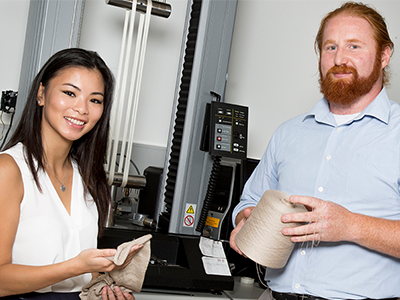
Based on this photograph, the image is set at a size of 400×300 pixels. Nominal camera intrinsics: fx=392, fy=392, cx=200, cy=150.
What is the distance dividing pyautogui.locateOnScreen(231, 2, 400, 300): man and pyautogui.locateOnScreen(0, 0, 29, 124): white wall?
150 cm

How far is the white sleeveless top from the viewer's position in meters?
1.09

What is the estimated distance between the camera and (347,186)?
122 cm

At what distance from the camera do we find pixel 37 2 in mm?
1832

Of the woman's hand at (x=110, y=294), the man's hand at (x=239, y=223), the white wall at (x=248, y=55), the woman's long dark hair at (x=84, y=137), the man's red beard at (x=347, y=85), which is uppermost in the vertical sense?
the white wall at (x=248, y=55)

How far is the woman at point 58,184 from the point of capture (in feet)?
3.32

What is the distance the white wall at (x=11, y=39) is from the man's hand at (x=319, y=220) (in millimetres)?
1721

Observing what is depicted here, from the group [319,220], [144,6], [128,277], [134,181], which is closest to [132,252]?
[128,277]

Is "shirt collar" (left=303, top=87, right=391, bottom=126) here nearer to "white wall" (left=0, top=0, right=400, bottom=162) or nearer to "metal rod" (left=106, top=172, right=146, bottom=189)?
"metal rod" (left=106, top=172, right=146, bottom=189)

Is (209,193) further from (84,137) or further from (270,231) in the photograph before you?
(270,231)

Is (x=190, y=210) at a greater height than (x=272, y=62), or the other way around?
(x=272, y=62)

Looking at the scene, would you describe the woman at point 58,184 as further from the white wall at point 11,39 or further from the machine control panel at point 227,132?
the white wall at point 11,39

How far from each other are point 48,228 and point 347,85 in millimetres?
1019

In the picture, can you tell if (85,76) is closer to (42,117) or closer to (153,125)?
(42,117)

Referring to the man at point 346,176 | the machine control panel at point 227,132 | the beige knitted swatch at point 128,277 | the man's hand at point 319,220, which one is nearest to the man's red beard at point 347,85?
the man at point 346,176
